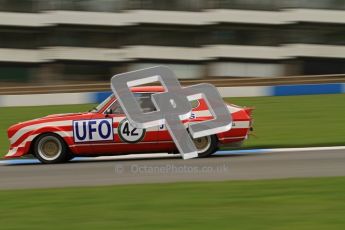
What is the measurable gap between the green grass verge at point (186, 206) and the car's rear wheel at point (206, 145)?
9.00ft

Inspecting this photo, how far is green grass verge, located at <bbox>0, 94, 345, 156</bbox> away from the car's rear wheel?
203 cm

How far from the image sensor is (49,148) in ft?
36.8

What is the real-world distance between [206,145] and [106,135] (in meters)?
1.74

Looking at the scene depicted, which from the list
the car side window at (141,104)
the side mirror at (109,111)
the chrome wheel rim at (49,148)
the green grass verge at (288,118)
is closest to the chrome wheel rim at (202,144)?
the car side window at (141,104)

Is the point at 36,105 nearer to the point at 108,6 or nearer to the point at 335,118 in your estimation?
the point at 335,118

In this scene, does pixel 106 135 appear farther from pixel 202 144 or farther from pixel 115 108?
pixel 202 144

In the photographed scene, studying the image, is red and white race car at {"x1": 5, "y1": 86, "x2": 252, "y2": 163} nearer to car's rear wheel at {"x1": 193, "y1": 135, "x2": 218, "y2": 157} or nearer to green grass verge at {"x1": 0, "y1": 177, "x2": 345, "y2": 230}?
car's rear wheel at {"x1": 193, "y1": 135, "x2": 218, "y2": 157}

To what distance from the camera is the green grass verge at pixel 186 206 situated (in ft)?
19.9

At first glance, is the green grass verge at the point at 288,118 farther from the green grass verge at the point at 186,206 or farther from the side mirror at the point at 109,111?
the green grass verge at the point at 186,206

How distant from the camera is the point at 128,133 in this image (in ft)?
35.4

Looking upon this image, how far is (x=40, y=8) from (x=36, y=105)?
18.0 metres

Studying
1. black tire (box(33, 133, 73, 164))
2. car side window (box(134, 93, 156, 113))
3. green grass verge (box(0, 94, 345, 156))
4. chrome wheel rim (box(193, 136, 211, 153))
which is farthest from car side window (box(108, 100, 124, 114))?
green grass verge (box(0, 94, 345, 156))

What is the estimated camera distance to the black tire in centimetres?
1111
